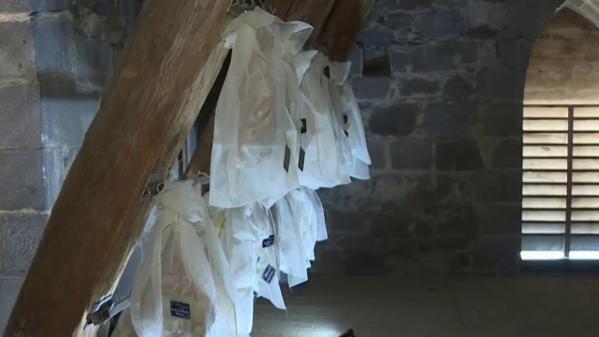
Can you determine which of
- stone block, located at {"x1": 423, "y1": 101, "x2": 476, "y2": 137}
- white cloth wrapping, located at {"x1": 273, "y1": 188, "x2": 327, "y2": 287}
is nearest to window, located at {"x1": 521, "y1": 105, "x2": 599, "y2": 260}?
stone block, located at {"x1": 423, "y1": 101, "x2": 476, "y2": 137}

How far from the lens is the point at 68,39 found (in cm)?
166

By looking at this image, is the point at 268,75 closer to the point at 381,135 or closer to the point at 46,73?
the point at 46,73

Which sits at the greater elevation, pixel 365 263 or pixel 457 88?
pixel 457 88

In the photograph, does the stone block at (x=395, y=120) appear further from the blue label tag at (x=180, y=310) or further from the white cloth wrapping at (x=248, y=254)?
the blue label tag at (x=180, y=310)

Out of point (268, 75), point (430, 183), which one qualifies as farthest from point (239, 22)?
point (430, 183)

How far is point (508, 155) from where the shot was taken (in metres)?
3.41

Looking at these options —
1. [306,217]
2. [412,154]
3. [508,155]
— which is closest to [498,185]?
[508,155]

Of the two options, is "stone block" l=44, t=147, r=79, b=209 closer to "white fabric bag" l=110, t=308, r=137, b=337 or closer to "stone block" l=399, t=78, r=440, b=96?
"white fabric bag" l=110, t=308, r=137, b=337

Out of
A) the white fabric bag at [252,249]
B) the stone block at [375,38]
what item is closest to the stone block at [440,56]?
the stone block at [375,38]

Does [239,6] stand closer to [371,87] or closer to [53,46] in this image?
[53,46]

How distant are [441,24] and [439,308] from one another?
5.05ft

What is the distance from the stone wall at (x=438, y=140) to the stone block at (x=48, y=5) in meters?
2.03

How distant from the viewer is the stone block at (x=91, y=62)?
1728 millimetres

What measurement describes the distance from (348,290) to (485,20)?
5.46ft
